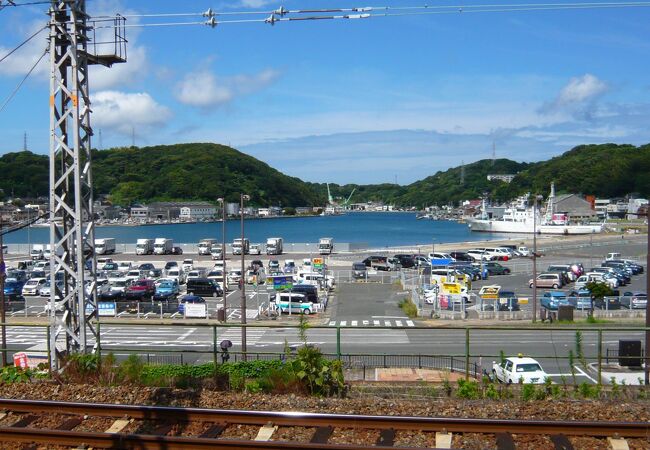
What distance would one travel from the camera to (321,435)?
22.5 ft

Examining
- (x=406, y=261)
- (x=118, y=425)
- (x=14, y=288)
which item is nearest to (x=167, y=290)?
(x=14, y=288)

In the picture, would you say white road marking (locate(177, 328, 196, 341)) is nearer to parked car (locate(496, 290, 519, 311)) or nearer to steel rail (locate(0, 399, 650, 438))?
parked car (locate(496, 290, 519, 311))

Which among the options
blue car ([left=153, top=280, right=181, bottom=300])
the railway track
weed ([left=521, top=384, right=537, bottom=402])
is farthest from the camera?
blue car ([left=153, top=280, right=181, bottom=300])

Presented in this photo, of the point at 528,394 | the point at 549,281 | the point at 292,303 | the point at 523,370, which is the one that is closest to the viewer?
the point at 528,394

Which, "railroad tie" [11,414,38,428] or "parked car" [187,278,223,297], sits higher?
"railroad tie" [11,414,38,428]

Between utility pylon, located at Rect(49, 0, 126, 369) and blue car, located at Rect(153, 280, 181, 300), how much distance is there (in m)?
27.3

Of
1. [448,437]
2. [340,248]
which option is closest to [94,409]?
[448,437]

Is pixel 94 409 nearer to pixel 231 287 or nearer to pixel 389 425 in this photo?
pixel 389 425

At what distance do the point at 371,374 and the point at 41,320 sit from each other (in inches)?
876

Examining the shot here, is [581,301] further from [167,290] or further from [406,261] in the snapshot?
[406,261]

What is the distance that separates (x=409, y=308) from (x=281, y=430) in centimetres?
2537

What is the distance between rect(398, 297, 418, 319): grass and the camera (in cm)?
3111

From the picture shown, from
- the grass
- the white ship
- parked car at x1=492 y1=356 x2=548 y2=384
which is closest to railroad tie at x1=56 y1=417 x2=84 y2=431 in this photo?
parked car at x1=492 y1=356 x2=548 y2=384

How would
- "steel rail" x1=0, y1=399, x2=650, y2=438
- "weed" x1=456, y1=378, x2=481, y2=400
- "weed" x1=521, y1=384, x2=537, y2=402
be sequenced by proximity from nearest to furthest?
"steel rail" x1=0, y1=399, x2=650, y2=438 < "weed" x1=521, y1=384, x2=537, y2=402 < "weed" x1=456, y1=378, x2=481, y2=400
